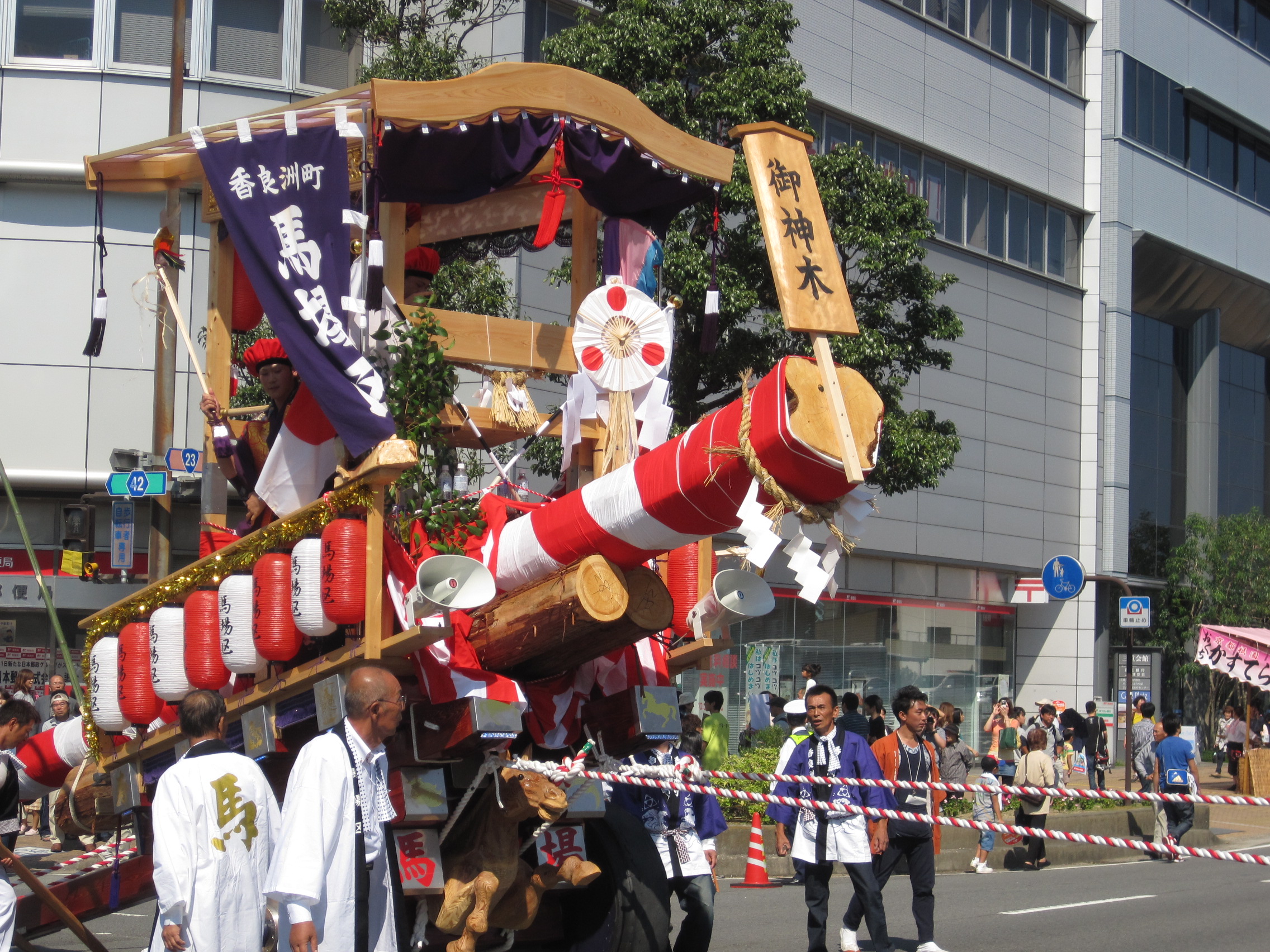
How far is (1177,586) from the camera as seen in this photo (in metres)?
34.5

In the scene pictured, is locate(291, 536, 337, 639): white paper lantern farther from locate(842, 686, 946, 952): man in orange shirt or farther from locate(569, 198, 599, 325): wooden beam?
locate(842, 686, 946, 952): man in orange shirt

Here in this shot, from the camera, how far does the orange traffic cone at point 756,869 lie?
13031 mm

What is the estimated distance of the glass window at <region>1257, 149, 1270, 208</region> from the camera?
38.6 metres

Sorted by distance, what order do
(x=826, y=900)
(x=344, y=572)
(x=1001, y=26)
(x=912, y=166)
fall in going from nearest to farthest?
(x=344, y=572) < (x=826, y=900) < (x=912, y=166) < (x=1001, y=26)

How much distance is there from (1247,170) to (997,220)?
11644mm

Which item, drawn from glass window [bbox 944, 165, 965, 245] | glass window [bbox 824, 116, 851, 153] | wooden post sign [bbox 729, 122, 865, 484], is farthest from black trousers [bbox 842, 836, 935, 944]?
glass window [bbox 944, 165, 965, 245]

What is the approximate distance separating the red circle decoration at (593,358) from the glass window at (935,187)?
22.4 meters

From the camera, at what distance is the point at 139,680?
7.19 metres

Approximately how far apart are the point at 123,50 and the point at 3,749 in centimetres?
1641

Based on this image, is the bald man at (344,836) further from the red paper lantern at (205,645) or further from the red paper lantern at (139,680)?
the red paper lantern at (139,680)

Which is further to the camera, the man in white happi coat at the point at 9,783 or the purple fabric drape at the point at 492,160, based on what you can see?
the purple fabric drape at the point at 492,160

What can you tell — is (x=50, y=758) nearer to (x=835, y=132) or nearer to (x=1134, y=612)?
(x=1134, y=612)

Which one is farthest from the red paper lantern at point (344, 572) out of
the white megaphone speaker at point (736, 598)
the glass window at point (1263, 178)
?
the glass window at point (1263, 178)

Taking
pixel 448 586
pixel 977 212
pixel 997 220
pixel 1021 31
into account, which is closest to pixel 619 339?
pixel 448 586
